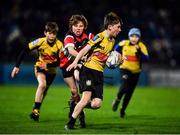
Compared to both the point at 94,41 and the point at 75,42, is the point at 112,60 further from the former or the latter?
the point at 75,42

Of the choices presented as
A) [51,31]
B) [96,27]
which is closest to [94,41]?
[51,31]

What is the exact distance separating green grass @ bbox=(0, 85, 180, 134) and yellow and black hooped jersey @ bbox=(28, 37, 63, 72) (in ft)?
4.32

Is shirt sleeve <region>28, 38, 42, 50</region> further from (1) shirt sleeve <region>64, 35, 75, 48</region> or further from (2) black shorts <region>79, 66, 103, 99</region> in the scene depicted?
(2) black shorts <region>79, 66, 103, 99</region>

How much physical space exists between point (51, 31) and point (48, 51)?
0.55m

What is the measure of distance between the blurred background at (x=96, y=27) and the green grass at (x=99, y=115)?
117 inches

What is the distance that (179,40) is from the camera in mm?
28766

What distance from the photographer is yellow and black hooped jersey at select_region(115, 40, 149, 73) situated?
1619 centimetres

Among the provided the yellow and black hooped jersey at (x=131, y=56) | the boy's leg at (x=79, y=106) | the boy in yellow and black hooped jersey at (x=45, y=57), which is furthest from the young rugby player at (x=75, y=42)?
the yellow and black hooped jersey at (x=131, y=56)

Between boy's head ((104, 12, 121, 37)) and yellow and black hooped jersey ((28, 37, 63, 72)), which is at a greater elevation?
boy's head ((104, 12, 121, 37))

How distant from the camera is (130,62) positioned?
16328 millimetres

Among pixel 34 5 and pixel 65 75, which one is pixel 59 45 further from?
pixel 34 5

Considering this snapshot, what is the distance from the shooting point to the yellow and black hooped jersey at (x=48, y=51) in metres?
13.9

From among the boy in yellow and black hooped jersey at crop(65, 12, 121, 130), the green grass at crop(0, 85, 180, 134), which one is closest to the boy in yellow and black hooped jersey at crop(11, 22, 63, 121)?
the green grass at crop(0, 85, 180, 134)

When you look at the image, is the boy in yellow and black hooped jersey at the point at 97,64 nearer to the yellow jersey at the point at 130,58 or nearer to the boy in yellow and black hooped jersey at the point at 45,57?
the boy in yellow and black hooped jersey at the point at 45,57
